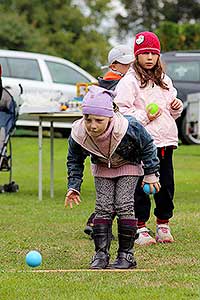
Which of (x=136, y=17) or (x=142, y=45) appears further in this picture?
(x=136, y=17)

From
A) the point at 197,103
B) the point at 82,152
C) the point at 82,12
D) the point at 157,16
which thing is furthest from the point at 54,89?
the point at 157,16

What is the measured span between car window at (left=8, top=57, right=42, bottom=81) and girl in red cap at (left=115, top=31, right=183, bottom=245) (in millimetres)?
11851

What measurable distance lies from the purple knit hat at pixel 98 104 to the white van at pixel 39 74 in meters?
12.6

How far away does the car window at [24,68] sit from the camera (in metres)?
19.0

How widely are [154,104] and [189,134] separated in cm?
994

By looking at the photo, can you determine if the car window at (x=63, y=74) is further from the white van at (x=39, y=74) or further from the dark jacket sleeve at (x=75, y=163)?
the dark jacket sleeve at (x=75, y=163)

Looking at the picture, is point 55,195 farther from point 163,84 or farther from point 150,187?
point 150,187

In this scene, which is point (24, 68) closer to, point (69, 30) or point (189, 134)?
point (189, 134)

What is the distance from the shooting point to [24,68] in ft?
62.9

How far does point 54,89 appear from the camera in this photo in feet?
62.6

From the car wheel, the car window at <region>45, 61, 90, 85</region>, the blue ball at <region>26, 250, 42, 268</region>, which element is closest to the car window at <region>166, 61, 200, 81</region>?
the car wheel

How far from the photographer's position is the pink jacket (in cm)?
714

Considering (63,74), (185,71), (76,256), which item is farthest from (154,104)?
(63,74)

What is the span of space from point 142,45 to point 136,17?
51829 mm
